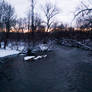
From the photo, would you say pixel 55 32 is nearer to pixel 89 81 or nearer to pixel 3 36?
pixel 3 36

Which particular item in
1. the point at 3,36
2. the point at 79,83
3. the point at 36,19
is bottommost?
the point at 79,83

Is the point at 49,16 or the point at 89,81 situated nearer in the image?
the point at 89,81

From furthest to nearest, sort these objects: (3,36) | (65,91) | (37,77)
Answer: (3,36) < (37,77) < (65,91)

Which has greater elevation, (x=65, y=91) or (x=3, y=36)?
(x=3, y=36)

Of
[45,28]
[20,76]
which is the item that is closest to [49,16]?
[45,28]

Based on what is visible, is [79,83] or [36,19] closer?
[79,83]

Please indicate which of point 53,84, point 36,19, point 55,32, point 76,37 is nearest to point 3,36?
point 36,19

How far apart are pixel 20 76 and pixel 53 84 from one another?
96.6 inches

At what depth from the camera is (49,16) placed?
39.2 m

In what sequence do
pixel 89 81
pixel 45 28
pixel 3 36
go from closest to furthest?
pixel 89 81
pixel 3 36
pixel 45 28

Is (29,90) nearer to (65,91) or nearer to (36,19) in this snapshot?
(65,91)

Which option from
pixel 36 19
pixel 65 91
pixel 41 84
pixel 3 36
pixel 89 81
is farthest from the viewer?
pixel 36 19

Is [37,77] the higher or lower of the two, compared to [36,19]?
lower

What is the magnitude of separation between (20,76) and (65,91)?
3396mm
